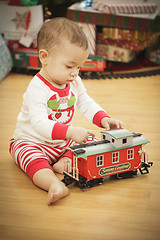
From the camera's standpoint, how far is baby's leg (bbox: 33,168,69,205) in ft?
3.08

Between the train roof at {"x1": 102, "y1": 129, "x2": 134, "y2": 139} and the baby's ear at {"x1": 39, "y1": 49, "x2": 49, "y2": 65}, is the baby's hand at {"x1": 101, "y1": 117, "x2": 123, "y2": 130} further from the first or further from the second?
the baby's ear at {"x1": 39, "y1": 49, "x2": 49, "y2": 65}

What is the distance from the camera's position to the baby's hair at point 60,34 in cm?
101

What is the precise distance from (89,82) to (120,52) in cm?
35

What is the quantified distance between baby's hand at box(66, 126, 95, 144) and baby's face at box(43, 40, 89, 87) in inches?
6.5

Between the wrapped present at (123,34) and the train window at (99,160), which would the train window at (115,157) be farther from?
the wrapped present at (123,34)

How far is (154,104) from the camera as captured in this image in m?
1.84

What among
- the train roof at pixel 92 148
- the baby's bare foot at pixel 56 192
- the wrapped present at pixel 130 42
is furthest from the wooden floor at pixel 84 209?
the wrapped present at pixel 130 42

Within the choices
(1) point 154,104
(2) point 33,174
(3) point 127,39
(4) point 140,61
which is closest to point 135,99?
(1) point 154,104

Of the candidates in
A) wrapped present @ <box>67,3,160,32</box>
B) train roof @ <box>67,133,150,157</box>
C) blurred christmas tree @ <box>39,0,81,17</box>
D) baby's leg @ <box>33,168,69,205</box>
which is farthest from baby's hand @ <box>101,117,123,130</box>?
blurred christmas tree @ <box>39,0,81,17</box>

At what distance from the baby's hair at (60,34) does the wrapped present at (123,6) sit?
52.9 inches

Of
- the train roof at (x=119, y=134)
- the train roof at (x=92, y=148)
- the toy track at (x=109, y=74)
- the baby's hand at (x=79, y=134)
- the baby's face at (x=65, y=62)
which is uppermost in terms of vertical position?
the baby's face at (x=65, y=62)

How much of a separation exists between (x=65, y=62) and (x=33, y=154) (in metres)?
0.29

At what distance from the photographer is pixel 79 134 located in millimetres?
980

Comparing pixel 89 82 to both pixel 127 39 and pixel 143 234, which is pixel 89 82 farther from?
pixel 143 234
